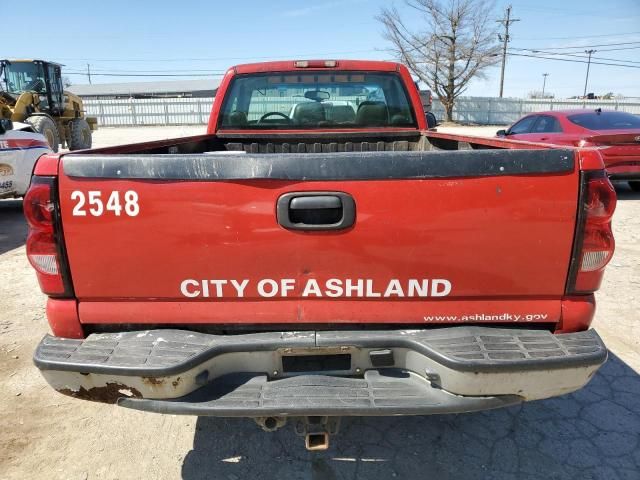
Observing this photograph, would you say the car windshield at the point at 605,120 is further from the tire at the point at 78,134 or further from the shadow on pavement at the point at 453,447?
the tire at the point at 78,134

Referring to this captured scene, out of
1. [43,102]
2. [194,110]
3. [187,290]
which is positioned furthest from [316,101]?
[194,110]

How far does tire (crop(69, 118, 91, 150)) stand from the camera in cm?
1752

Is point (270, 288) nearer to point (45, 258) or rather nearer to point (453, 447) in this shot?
point (45, 258)

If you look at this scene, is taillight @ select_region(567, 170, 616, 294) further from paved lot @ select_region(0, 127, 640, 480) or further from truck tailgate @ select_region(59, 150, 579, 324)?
paved lot @ select_region(0, 127, 640, 480)

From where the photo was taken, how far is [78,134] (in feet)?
57.8

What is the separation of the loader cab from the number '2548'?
1661cm

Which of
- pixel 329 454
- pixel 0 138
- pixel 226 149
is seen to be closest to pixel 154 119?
pixel 0 138

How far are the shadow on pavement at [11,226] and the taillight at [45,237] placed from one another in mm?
5204

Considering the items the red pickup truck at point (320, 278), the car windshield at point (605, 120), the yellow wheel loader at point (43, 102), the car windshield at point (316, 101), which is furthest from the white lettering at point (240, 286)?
the yellow wheel loader at point (43, 102)

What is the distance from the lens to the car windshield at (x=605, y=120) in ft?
28.0

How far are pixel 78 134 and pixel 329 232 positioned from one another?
18474mm

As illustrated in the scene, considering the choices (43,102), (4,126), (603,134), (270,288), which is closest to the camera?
A: (270,288)

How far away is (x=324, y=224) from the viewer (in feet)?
6.17

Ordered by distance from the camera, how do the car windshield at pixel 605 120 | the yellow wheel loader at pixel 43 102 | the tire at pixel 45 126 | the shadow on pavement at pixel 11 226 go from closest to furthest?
the shadow on pavement at pixel 11 226
the car windshield at pixel 605 120
the tire at pixel 45 126
the yellow wheel loader at pixel 43 102
